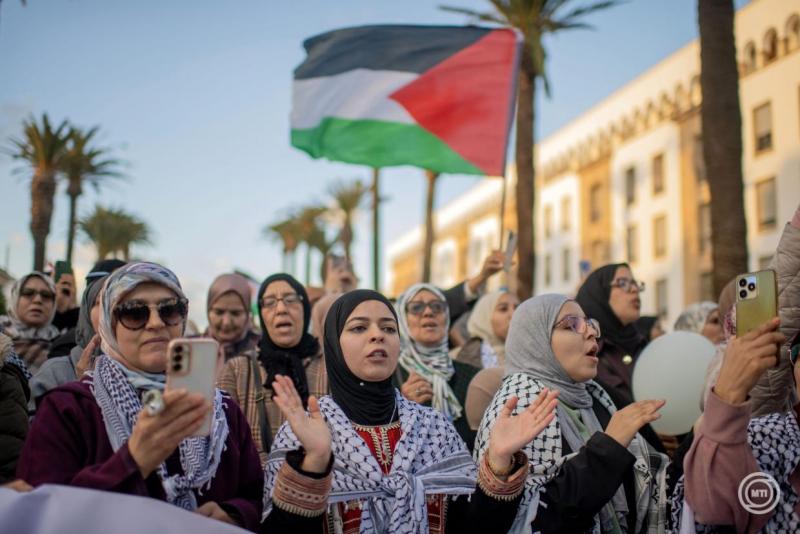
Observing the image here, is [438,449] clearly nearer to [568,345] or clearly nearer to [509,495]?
[509,495]

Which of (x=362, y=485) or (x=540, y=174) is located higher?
(x=540, y=174)

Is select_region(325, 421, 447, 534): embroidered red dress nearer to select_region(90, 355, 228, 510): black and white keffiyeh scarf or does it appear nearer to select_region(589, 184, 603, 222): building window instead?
select_region(90, 355, 228, 510): black and white keffiyeh scarf

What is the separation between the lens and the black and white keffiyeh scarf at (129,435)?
281cm

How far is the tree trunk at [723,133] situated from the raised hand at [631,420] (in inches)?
249

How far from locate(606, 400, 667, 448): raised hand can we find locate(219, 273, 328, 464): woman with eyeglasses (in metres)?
2.30

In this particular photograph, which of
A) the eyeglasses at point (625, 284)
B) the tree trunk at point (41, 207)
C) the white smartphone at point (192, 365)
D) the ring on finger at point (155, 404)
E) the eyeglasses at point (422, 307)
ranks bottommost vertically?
the ring on finger at point (155, 404)

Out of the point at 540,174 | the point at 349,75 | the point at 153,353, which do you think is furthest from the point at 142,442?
the point at 540,174

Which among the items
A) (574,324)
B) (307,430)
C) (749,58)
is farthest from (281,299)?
(749,58)

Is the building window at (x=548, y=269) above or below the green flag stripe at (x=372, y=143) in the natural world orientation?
above

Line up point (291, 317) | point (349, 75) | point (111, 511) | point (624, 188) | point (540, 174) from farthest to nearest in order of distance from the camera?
point (540, 174)
point (624, 188)
point (349, 75)
point (291, 317)
point (111, 511)

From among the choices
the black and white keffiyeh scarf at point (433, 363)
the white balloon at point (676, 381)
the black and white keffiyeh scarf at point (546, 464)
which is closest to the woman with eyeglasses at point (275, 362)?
the black and white keffiyeh scarf at point (433, 363)

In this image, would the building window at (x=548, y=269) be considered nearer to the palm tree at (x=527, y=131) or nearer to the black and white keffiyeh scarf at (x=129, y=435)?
the palm tree at (x=527, y=131)

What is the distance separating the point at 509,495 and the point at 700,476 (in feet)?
2.36

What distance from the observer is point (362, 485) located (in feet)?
11.0
